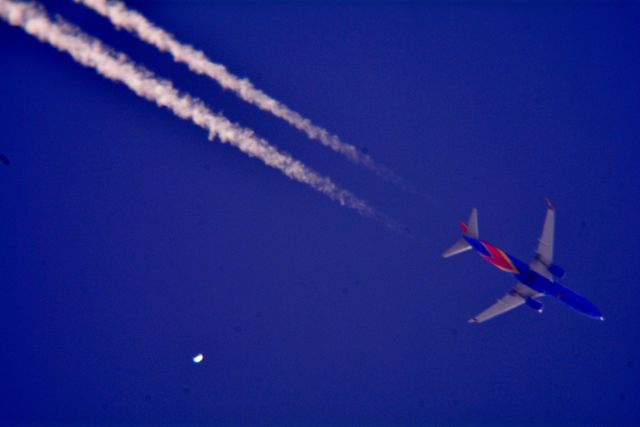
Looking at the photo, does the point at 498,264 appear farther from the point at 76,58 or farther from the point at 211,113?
the point at 76,58

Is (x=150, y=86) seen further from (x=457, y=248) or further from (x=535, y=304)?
(x=535, y=304)

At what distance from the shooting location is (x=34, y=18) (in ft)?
50.2

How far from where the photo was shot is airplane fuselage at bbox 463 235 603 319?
17.2 metres

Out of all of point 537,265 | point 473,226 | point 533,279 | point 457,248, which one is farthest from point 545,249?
point 457,248

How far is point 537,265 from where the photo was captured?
696 inches

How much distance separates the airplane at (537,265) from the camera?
1719cm

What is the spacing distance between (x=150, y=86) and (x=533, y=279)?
50.0 feet

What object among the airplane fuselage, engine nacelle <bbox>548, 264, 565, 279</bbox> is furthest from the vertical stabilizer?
engine nacelle <bbox>548, 264, 565, 279</bbox>

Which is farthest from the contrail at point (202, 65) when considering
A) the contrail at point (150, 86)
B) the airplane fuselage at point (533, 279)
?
the airplane fuselage at point (533, 279)

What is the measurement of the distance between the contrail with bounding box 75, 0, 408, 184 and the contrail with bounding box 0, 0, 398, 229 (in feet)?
3.20

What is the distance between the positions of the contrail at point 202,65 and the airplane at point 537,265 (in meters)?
5.25

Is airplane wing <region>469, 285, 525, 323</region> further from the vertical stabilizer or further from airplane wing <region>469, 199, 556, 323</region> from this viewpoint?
the vertical stabilizer

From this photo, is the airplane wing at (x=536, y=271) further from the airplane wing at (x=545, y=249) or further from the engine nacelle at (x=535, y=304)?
the engine nacelle at (x=535, y=304)

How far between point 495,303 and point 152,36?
15.9 m
